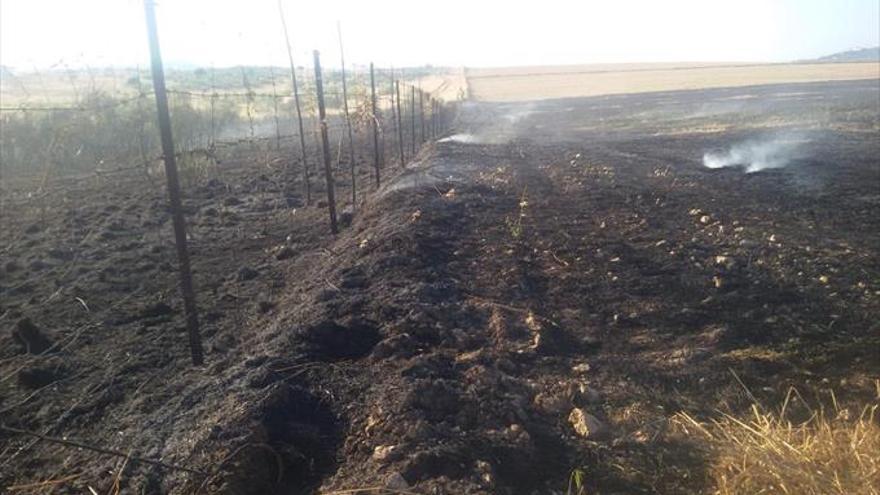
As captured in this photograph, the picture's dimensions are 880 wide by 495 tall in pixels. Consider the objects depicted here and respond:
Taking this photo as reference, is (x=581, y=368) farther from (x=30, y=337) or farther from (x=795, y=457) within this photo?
(x=30, y=337)

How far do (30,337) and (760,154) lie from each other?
12.6m

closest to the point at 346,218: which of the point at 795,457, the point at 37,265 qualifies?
the point at 37,265

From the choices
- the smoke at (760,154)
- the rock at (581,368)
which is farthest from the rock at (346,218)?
the smoke at (760,154)

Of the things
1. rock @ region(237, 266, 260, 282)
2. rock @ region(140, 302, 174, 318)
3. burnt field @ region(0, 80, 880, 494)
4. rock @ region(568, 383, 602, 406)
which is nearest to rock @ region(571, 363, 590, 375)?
burnt field @ region(0, 80, 880, 494)

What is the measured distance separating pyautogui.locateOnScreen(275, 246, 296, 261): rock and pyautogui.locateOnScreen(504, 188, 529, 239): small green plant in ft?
7.92

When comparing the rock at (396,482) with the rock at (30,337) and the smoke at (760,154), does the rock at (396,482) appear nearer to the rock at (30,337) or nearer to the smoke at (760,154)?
the rock at (30,337)

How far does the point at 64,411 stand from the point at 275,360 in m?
1.28

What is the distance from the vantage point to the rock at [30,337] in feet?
17.5

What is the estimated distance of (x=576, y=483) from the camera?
3230mm

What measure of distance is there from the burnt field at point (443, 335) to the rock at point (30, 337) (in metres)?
0.02

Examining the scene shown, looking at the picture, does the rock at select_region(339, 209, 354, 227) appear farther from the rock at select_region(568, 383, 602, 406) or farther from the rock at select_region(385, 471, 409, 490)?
the rock at select_region(385, 471, 409, 490)

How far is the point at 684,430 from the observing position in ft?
12.0

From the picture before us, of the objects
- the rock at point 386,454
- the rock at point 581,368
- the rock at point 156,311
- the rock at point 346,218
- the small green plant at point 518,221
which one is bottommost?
the rock at point 346,218

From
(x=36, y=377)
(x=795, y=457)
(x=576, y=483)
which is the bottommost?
(x=36, y=377)
